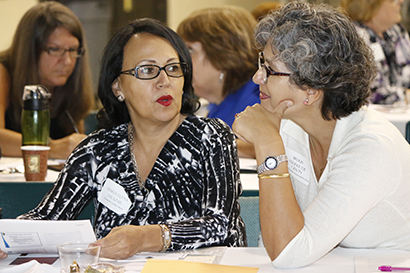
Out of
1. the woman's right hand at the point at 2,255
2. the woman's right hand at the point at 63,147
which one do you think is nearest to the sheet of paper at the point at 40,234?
the woman's right hand at the point at 2,255

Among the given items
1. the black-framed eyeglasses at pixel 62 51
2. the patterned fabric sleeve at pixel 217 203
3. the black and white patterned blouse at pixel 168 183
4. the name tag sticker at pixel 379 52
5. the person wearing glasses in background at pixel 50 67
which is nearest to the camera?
the patterned fabric sleeve at pixel 217 203

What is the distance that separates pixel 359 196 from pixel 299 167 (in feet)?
1.19

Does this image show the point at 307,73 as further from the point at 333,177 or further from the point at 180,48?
the point at 180,48

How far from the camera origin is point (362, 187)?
4.79ft

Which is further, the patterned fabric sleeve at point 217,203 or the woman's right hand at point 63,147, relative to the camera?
the woman's right hand at point 63,147

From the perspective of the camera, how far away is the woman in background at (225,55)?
11.4 ft

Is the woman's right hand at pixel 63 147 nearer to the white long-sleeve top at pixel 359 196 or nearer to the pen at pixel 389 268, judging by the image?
the white long-sleeve top at pixel 359 196

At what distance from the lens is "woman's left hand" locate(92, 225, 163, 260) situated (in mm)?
1476

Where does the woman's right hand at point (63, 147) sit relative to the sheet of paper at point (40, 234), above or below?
below

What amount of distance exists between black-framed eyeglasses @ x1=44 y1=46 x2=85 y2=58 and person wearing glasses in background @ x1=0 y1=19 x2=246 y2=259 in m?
1.54

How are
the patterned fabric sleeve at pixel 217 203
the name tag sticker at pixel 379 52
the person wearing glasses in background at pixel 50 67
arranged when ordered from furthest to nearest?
the name tag sticker at pixel 379 52, the person wearing glasses in background at pixel 50 67, the patterned fabric sleeve at pixel 217 203

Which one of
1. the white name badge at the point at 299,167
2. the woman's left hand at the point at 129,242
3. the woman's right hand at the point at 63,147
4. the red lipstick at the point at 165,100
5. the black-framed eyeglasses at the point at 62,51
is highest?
the red lipstick at the point at 165,100

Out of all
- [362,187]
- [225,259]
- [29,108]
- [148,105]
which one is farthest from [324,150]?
[29,108]

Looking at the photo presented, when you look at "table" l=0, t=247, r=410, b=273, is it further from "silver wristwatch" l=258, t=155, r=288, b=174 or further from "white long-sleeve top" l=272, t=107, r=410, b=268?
"silver wristwatch" l=258, t=155, r=288, b=174
